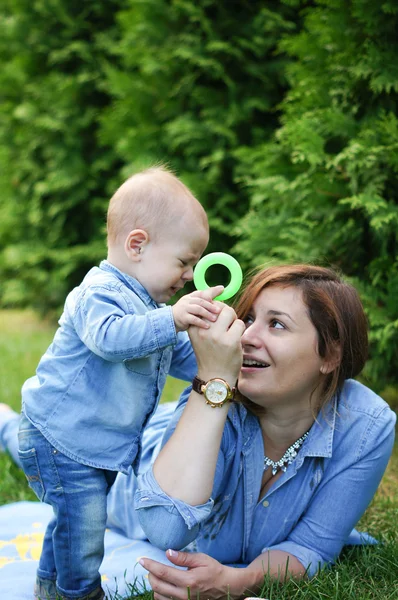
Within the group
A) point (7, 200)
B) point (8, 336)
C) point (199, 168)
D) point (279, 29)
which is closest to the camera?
point (279, 29)

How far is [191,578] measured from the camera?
2264 millimetres

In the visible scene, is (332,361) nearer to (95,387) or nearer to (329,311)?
(329,311)

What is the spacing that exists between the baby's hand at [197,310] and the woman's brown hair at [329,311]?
15.6 inches

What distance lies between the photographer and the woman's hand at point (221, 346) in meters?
2.20

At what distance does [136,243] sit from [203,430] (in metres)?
0.64

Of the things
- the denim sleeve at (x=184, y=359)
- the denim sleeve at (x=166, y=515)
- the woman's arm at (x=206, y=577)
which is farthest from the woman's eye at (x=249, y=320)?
the woman's arm at (x=206, y=577)

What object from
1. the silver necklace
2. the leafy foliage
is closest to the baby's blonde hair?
the silver necklace

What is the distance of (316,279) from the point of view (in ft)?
8.54

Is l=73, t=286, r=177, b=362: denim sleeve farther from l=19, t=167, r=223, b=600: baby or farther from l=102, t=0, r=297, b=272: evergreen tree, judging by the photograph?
l=102, t=0, r=297, b=272: evergreen tree

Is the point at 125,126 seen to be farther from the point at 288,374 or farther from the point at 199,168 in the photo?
the point at 288,374

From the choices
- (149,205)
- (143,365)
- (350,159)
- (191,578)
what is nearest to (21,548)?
(191,578)

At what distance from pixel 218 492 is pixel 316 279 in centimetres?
84

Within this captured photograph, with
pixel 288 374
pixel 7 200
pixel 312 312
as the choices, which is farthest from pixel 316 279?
pixel 7 200

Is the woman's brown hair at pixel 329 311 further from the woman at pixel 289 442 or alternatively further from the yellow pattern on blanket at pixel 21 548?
the yellow pattern on blanket at pixel 21 548
